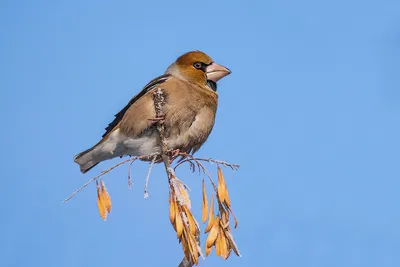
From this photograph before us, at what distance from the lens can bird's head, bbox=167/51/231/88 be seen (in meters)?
6.90

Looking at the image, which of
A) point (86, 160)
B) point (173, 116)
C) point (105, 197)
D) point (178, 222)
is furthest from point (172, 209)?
point (86, 160)

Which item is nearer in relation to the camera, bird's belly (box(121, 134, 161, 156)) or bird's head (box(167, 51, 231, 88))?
bird's belly (box(121, 134, 161, 156))

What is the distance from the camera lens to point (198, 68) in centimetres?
700

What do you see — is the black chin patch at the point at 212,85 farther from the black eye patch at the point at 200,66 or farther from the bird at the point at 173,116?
the black eye patch at the point at 200,66

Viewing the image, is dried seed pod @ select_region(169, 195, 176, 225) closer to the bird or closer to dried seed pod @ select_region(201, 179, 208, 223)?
dried seed pod @ select_region(201, 179, 208, 223)

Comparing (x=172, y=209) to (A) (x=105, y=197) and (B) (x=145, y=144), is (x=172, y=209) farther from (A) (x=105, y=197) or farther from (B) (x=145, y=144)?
(B) (x=145, y=144)

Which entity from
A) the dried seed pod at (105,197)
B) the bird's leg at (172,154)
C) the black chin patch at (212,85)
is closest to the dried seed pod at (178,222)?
the dried seed pod at (105,197)

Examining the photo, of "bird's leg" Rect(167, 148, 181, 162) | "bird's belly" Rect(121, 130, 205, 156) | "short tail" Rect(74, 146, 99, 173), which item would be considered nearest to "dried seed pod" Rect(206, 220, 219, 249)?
"bird's leg" Rect(167, 148, 181, 162)

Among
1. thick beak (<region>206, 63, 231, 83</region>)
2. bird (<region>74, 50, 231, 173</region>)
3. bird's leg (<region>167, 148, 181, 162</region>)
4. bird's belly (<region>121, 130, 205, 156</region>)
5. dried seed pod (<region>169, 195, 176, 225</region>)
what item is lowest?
dried seed pod (<region>169, 195, 176, 225</region>)

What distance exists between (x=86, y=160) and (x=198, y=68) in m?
1.46

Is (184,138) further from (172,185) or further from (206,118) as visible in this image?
(172,185)

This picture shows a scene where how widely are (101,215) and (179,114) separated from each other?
7.16 feet

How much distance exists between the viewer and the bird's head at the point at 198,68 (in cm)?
690

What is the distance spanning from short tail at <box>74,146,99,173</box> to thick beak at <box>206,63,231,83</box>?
139 centimetres
